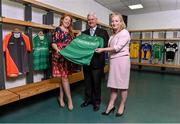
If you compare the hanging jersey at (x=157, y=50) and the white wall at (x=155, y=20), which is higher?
the white wall at (x=155, y=20)

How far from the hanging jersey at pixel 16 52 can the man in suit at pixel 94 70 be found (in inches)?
43.4

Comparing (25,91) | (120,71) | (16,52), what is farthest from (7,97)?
(120,71)

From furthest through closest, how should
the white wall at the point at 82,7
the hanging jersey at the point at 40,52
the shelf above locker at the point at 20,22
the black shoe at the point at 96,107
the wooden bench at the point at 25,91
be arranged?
the white wall at the point at 82,7
the hanging jersey at the point at 40,52
the black shoe at the point at 96,107
the shelf above locker at the point at 20,22
the wooden bench at the point at 25,91

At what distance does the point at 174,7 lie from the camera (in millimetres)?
7016

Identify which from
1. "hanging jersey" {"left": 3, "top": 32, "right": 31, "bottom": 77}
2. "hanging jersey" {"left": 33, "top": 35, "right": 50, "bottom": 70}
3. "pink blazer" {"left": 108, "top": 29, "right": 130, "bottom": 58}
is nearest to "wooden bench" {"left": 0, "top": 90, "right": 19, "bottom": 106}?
"hanging jersey" {"left": 3, "top": 32, "right": 31, "bottom": 77}

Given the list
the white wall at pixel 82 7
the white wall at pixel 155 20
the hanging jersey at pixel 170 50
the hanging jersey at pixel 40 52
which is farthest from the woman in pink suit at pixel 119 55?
the white wall at pixel 155 20

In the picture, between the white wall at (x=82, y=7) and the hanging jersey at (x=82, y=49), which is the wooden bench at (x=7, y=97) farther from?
the white wall at (x=82, y=7)

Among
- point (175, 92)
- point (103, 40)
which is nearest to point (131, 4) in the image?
point (175, 92)

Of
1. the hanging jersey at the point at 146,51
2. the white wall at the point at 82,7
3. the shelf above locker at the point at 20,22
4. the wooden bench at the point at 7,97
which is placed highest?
the white wall at the point at 82,7

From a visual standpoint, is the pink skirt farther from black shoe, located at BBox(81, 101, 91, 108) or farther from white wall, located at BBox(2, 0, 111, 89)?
white wall, located at BBox(2, 0, 111, 89)

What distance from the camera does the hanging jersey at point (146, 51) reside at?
6758 millimetres

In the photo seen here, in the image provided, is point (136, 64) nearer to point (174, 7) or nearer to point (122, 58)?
point (174, 7)

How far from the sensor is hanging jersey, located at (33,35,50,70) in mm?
3170

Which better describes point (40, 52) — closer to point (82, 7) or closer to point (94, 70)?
point (94, 70)
